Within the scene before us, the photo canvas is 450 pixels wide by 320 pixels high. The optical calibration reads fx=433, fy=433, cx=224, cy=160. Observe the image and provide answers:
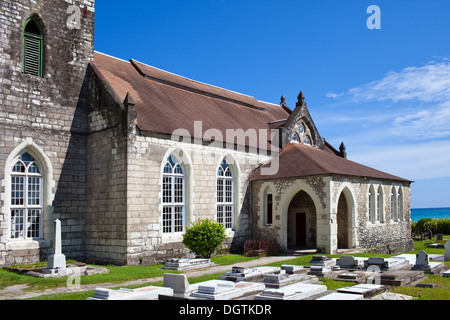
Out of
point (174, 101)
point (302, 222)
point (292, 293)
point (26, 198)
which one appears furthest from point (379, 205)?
point (26, 198)

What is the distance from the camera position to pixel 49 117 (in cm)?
1941

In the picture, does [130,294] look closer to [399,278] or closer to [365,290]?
[365,290]

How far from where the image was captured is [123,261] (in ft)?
59.9

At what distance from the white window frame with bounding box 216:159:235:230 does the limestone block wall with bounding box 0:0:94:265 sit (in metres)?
6.92

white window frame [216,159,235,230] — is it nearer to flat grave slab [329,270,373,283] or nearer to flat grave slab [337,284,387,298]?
flat grave slab [329,270,373,283]

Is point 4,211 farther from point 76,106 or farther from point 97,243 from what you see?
point 76,106

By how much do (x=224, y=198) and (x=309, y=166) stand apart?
4.88 metres

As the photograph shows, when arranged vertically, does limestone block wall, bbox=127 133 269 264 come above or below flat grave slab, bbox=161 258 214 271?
above

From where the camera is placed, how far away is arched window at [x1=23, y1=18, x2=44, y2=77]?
19.0 m

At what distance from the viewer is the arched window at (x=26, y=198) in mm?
18000

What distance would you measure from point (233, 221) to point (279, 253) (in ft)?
9.92

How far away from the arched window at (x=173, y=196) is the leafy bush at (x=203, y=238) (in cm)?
136

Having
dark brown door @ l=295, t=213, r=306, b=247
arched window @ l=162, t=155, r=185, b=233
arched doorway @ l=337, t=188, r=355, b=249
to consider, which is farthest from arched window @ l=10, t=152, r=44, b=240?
arched doorway @ l=337, t=188, r=355, b=249

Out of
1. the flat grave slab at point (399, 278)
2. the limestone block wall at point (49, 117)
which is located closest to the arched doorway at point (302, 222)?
the flat grave slab at point (399, 278)
